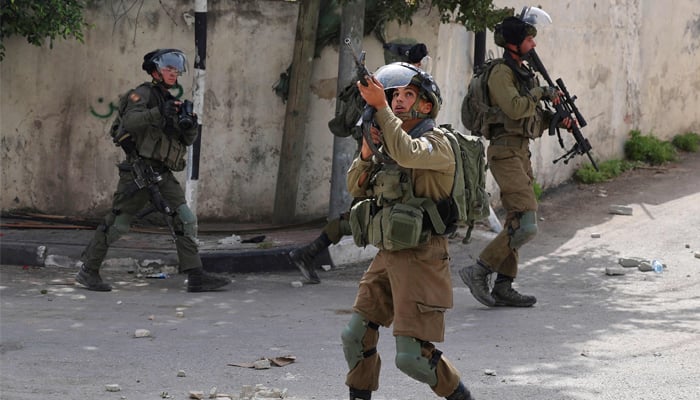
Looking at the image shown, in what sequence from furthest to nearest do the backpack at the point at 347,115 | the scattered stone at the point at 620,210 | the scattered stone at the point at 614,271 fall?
the scattered stone at the point at 620,210, the scattered stone at the point at 614,271, the backpack at the point at 347,115

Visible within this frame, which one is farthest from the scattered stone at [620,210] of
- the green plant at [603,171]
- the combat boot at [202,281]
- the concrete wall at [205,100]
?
the combat boot at [202,281]

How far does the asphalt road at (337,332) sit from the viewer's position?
5922 mm

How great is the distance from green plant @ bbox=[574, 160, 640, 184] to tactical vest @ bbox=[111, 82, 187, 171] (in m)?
5.83

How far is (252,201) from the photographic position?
439 inches

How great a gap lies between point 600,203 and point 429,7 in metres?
3.06

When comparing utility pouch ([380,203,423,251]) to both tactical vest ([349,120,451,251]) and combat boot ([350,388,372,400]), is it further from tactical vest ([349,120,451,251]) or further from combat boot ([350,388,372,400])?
combat boot ([350,388,372,400])

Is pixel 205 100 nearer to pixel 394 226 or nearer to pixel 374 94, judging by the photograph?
pixel 394 226

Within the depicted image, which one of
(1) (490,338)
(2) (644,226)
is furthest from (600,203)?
(1) (490,338)

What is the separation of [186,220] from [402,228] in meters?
3.91

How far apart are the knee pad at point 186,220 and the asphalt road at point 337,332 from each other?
1.54ft

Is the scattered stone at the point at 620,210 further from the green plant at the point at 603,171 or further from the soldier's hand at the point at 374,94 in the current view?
the soldier's hand at the point at 374,94

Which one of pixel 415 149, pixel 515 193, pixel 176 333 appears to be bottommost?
pixel 176 333

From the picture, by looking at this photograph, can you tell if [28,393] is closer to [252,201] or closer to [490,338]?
[490,338]

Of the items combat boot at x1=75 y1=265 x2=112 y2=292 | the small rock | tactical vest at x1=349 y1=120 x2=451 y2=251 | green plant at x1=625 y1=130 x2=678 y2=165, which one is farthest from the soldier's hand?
green plant at x1=625 y1=130 x2=678 y2=165
